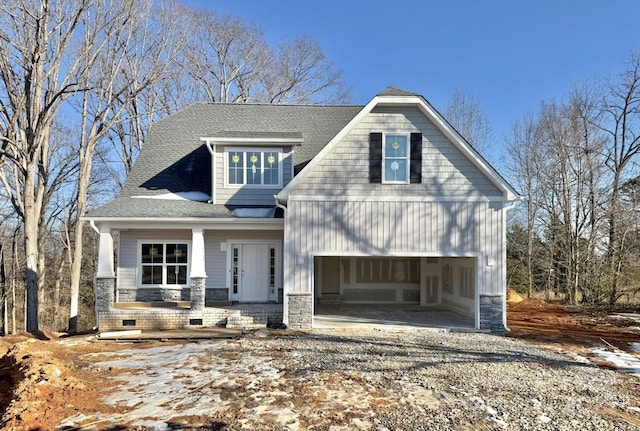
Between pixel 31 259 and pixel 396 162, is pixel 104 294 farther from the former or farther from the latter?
pixel 396 162

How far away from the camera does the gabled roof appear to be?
1035 centimetres

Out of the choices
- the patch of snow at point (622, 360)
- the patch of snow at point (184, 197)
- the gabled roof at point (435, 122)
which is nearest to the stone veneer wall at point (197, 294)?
the patch of snow at point (184, 197)

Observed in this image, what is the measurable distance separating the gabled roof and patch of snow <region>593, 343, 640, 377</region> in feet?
13.1

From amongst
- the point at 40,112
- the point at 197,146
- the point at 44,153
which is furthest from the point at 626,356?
the point at 44,153

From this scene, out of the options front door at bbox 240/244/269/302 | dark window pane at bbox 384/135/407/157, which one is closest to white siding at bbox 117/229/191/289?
front door at bbox 240/244/269/302

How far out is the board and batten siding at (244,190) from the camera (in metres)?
12.2

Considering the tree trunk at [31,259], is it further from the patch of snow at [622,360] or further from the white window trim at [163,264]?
the patch of snow at [622,360]

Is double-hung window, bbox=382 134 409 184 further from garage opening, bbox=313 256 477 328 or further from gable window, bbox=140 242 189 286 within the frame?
gable window, bbox=140 242 189 286

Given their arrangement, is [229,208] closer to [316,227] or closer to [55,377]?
[316,227]

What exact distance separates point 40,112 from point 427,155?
1277 cm

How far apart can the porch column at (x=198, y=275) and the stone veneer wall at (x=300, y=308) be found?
8.17 ft

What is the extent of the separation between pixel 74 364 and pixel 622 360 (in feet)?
34.8

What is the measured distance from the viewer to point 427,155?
34.8ft

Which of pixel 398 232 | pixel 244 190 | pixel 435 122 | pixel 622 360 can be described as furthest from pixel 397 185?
pixel 622 360
